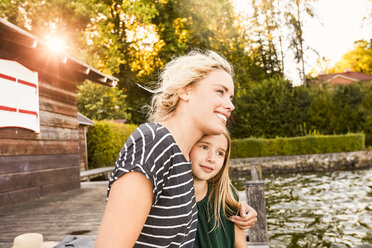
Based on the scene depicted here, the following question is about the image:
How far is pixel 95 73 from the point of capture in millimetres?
9758

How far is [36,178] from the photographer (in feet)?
26.6

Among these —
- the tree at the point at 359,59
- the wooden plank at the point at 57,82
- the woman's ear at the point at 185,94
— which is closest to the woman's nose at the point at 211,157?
the woman's ear at the point at 185,94

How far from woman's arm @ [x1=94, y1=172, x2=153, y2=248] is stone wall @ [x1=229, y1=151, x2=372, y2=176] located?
1902 centimetres

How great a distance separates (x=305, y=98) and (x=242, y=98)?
4.66m

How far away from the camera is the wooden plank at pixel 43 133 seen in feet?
23.4

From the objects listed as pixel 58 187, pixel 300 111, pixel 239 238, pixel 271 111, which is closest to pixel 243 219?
pixel 239 238

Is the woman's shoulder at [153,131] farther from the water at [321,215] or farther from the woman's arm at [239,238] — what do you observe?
the water at [321,215]

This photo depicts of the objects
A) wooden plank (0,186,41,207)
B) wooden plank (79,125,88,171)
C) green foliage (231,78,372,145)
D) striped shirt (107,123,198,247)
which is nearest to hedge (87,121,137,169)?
wooden plank (79,125,88,171)

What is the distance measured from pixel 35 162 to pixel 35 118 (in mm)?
1073

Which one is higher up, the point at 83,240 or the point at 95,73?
the point at 95,73

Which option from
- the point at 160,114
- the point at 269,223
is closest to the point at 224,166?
the point at 160,114

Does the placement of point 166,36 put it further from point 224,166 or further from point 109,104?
point 224,166

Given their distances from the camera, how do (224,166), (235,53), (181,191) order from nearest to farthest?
(181,191)
(224,166)
(235,53)

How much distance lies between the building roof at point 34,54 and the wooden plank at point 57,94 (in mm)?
475
